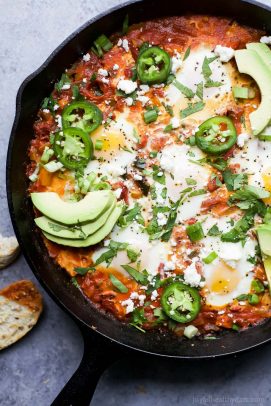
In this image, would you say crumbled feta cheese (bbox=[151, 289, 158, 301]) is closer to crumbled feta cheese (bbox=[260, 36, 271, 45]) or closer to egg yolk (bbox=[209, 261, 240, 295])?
egg yolk (bbox=[209, 261, 240, 295])

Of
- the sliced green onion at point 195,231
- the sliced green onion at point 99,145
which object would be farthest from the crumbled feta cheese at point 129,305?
the sliced green onion at point 99,145

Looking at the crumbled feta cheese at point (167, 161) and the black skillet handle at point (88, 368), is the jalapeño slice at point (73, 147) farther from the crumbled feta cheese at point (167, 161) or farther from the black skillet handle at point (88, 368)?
the black skillet handle at point (88, 368)

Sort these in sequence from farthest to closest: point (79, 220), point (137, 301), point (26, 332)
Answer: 1. point (26, 332)
2. point (137, 301)
3. point (79, 220)

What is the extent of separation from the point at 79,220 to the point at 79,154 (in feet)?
1.38

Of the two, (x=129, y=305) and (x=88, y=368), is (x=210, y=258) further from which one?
(x=88, y=368)

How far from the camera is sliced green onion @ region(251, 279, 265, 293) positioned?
3680mm

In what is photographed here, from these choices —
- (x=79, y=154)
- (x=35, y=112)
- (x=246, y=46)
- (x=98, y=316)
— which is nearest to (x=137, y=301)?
(x=98, y=316)

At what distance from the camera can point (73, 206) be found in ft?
11.6

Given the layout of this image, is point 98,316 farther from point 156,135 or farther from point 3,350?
point 156,135

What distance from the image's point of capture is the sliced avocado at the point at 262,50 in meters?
3.60

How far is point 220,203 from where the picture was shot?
368cm

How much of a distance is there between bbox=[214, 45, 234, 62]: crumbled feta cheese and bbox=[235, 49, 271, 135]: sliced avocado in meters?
0.05

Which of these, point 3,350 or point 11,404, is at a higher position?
point 3,350

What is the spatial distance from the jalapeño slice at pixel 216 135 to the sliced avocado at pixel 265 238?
52 centimetres
